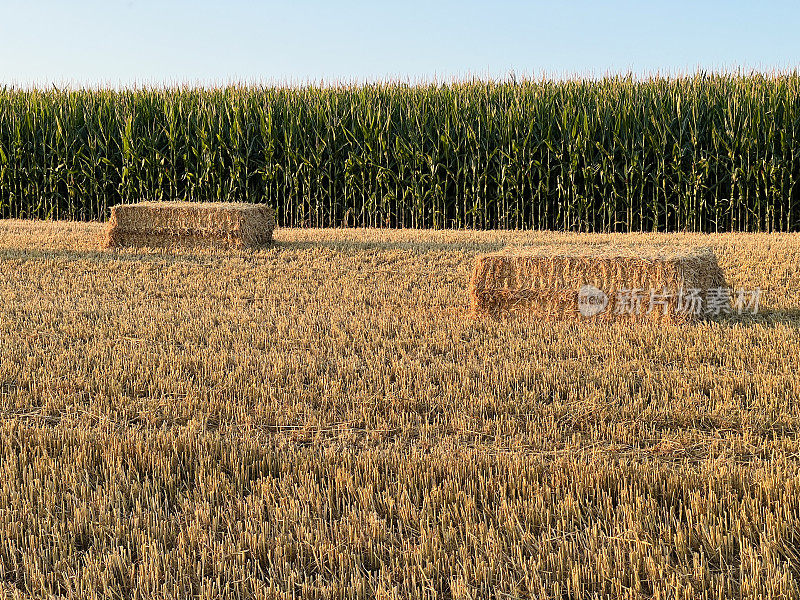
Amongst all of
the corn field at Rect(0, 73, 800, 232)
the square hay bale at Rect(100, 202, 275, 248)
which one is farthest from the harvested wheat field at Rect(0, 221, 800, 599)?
the corn field at Rect(0, 73, 800, 232)

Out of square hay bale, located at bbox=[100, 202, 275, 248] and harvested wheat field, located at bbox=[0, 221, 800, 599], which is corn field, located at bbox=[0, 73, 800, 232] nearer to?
square hay bale, located at bbox=[100, 202, 275, 248]

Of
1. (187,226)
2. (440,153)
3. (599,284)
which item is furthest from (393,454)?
(440,153)

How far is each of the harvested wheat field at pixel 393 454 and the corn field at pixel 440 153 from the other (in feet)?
29.4

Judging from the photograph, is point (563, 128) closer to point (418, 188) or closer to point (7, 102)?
point (418, 188)

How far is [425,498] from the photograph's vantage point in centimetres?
388

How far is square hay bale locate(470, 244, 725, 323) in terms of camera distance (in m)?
7.69

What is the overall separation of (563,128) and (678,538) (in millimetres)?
14578

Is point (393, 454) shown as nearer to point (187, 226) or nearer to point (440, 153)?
point (187, 226)

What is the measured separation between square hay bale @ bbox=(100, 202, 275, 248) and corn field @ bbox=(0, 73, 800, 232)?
4.62 meters

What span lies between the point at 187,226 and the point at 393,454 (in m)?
9.96

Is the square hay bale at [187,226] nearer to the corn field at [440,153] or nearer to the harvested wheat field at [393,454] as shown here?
the corn field at [440,153]

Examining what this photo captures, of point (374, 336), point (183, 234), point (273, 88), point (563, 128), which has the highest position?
point (273, 88)

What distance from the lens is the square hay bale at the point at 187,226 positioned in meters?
13.5

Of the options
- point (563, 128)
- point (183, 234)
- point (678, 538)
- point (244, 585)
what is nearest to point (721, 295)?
point (678, 538)
